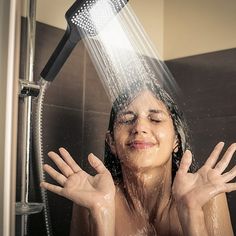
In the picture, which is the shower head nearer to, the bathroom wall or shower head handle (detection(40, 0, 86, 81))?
shower head handle (detection(40, 0, 86, 81))

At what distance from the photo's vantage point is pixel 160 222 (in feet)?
2.52

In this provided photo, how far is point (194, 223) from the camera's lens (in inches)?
27.0

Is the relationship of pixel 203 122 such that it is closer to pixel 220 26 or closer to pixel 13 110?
pixel 220 26

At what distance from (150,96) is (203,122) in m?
0.20

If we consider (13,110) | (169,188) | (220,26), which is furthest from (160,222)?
(220,26)

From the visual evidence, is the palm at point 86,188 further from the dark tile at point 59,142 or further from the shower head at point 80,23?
the shower head at point 80,23

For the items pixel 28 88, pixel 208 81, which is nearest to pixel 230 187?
pixel 208 81

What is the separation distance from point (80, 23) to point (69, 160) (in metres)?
0.32

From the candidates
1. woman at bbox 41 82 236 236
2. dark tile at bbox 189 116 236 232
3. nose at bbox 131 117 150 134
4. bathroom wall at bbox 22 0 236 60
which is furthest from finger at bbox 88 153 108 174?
bathroom wall at bbox 22 0 236 60

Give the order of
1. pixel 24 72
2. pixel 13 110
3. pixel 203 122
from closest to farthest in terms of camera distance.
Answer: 1. pixel 13 110
2. pixel 24 72
3. pixel 203 122

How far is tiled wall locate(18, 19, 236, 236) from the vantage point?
2.58ft

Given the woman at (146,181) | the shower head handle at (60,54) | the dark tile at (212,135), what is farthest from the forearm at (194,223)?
the shower head handle at (60,54)

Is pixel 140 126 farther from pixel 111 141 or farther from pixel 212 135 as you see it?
pixel 212 135

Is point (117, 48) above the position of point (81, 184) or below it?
above
